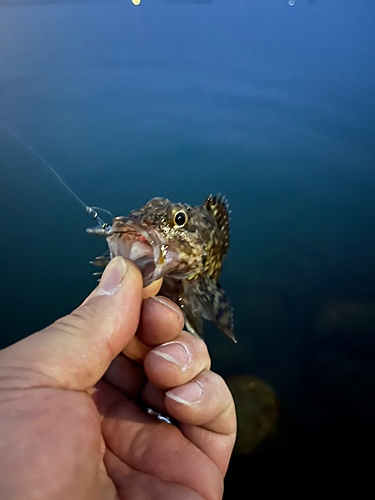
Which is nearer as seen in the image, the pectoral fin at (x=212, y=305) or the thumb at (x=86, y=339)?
the thumb at (x=86, y=339)

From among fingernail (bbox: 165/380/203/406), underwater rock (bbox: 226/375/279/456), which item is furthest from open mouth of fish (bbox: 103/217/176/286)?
underwater rock (bbox: 226/375/279/456)

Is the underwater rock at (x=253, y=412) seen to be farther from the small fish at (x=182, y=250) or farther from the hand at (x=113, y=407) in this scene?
the small fish at (x=182, y=250)

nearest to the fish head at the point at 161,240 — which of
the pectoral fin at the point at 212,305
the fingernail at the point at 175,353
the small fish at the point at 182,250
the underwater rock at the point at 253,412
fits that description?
the small fish at the point at 182,250

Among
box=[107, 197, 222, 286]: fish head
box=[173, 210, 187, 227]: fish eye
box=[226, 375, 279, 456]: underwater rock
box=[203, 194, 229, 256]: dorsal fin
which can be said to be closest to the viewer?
box=[107, 197, 222, 286]: fish head

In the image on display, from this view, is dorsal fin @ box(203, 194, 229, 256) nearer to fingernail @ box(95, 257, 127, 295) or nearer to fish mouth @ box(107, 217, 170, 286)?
fish mouth @ box(107, 217, 170, 286)

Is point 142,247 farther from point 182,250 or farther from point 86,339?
point 86,339

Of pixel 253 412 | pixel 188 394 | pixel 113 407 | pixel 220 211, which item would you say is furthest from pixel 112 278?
pixel 253 412
